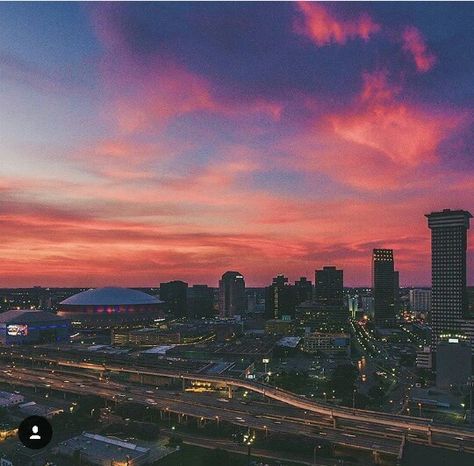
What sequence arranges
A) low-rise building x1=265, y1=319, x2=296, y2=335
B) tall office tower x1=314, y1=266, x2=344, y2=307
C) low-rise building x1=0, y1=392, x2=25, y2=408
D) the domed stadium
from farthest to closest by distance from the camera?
tall office tower x1=314, y1=266, x2=344, y2=307, the domed stadium, low-rise building x1=265, y1=319, x2=296, y2=335, low-rise building x1=0, y1=392, x2=25, y2=408

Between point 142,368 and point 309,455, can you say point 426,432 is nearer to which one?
point 309,455

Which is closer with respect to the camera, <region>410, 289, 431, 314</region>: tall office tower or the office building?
the office building

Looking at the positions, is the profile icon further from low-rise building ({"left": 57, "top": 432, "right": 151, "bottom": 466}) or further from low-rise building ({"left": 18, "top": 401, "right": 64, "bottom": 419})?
low-rise building ({"left": 18, "top": 401, "right": 64, "bottom": 419})

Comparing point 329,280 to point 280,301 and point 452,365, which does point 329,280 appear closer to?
point 280,301

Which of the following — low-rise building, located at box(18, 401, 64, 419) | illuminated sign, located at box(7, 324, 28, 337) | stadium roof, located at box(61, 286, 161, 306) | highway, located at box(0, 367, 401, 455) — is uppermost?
stadium roof, located at box(61, 286, 161, 306)

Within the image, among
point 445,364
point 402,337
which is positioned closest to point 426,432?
point 445,364

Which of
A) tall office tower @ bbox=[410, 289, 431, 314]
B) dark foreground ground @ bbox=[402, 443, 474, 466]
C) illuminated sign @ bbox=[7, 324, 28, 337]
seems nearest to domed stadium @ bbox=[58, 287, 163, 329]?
illuminated sign @ bbox=[7, 324, 28, 337]
